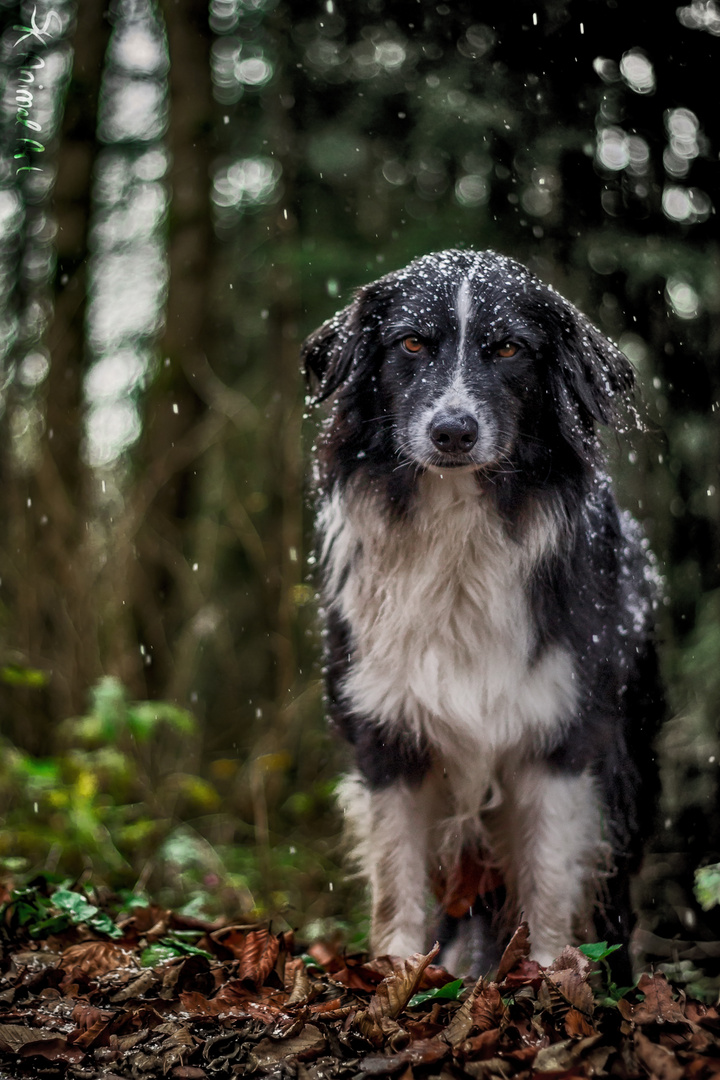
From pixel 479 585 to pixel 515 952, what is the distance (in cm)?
110

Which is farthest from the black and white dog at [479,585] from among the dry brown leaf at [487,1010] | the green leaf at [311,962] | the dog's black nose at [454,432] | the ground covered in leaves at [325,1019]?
the dry brown leaf at [487,1010]

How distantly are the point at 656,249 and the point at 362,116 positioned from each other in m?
2.16

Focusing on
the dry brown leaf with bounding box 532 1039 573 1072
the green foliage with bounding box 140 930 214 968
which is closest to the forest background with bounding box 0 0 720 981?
the green foliage with bounding box 140 930 214 968

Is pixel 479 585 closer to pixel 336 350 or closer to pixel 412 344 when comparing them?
pixel 412 344

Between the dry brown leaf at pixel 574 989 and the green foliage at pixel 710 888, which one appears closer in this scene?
the dry brown leaf at pixel 574 989

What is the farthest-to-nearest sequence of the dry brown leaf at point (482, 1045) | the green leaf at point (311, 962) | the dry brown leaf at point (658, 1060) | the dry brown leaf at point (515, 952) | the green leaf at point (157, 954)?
the green leaf at point (311, 962) < the green leaf at point (157, 954) < the dry brown leaf at point (515, 952) < the dry brown leaf at point (482, 1045) < the dry brown leaf at point (658, 1060)

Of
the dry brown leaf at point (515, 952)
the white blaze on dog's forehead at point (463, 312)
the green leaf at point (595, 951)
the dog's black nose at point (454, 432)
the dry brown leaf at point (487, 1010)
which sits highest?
the white blaze on dog's forehead at point (463, 312)

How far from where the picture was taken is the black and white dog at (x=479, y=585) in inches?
116

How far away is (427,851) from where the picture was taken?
137 inches

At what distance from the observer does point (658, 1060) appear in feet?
6.90

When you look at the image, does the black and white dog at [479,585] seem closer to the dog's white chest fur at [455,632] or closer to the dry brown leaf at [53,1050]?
the dog's white chest fur at [455,632]

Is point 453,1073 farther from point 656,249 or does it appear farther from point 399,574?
point 656,249

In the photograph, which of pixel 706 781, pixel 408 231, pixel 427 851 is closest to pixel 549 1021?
pixel 427 851

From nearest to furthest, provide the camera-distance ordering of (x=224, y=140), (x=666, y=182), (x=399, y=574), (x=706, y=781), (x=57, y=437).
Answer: (x=399, y=574)
(x=666, y=182)
(x=706, y=781)
(x=57, y=437)
(x=224, y=140)
